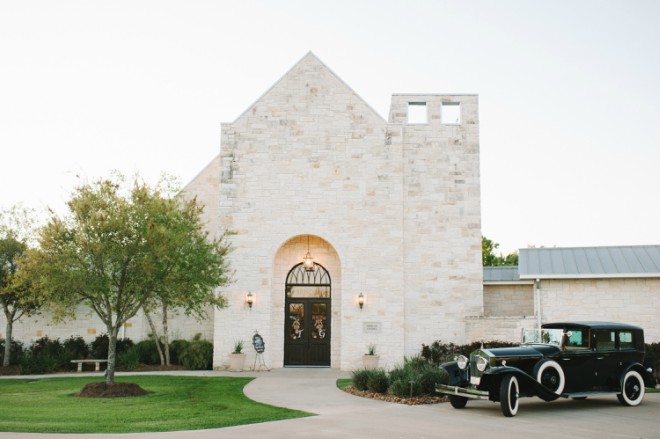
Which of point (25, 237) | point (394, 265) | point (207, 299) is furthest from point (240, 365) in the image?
point (25, 237)

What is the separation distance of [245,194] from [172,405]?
10790 mm

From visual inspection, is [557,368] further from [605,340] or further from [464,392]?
[464,392]

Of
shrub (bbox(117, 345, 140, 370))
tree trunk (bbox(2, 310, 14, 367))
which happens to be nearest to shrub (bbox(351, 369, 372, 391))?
shrub (bbox(117, 345, 140, 370))

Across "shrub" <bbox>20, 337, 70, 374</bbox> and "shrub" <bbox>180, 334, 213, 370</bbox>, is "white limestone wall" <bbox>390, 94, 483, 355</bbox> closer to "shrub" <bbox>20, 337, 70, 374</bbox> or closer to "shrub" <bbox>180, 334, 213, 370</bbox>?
"shrub" <bbox>180, 334, 213, 370</bbox>

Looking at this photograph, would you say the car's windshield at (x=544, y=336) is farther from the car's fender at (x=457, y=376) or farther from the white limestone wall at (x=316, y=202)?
the white limestone wall at (x=316, y=202)

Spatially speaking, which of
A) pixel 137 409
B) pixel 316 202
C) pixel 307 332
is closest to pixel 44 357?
pixel 307 332

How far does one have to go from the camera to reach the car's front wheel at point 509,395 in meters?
11.8

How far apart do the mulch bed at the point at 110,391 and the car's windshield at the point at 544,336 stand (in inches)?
372

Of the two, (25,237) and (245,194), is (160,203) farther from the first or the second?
(25,237)

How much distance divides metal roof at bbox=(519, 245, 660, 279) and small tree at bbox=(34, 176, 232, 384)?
1222 centimetres

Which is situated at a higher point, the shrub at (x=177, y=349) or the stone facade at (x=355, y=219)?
the stone facade at (x=355, y=219)

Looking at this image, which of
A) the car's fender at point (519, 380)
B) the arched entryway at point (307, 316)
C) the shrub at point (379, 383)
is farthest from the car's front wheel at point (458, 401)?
the arched entryway at point (307, 316)

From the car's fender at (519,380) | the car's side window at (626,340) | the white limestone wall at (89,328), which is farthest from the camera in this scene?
the white limestone wall at (89,328)

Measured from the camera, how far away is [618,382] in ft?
44.0
